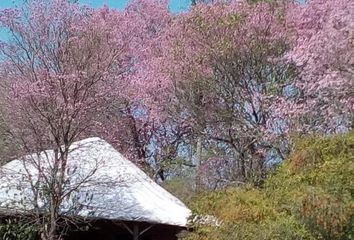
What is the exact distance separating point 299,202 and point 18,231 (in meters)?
6.98

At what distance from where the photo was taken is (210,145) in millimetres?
20047

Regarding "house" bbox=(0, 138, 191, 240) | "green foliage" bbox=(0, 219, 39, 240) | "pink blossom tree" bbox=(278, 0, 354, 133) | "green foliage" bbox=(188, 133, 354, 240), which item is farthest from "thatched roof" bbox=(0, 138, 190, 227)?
"pink blossom tree" bbox=(278, 0, 354, 133)

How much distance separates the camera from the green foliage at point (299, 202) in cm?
893

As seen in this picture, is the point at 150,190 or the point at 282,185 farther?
the point at 150,190

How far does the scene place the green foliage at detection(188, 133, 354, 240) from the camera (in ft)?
29.3

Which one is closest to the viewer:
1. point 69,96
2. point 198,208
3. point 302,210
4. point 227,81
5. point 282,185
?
point 302,210

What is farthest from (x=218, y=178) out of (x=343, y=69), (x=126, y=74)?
(x=343, y=69)

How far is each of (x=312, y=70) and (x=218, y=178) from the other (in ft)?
16.8

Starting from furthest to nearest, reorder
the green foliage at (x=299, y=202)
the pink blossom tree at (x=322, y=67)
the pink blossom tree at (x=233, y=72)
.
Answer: the pink blossom tree at (x=233, y=72) < the pink blossom tree at (x=322, y=67) < the green foliage at (x=299, y=202)

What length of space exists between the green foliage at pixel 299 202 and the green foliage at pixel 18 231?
3850 millimetres

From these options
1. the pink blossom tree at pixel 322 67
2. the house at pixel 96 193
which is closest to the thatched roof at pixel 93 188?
the house at pixel 96 193

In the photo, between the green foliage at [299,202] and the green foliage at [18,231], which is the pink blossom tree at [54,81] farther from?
the green foliage at [299,202]

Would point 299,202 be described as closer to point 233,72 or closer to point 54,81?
point 54,81

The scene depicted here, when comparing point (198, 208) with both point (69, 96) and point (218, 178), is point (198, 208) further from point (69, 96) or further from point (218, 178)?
point (218, 178)
